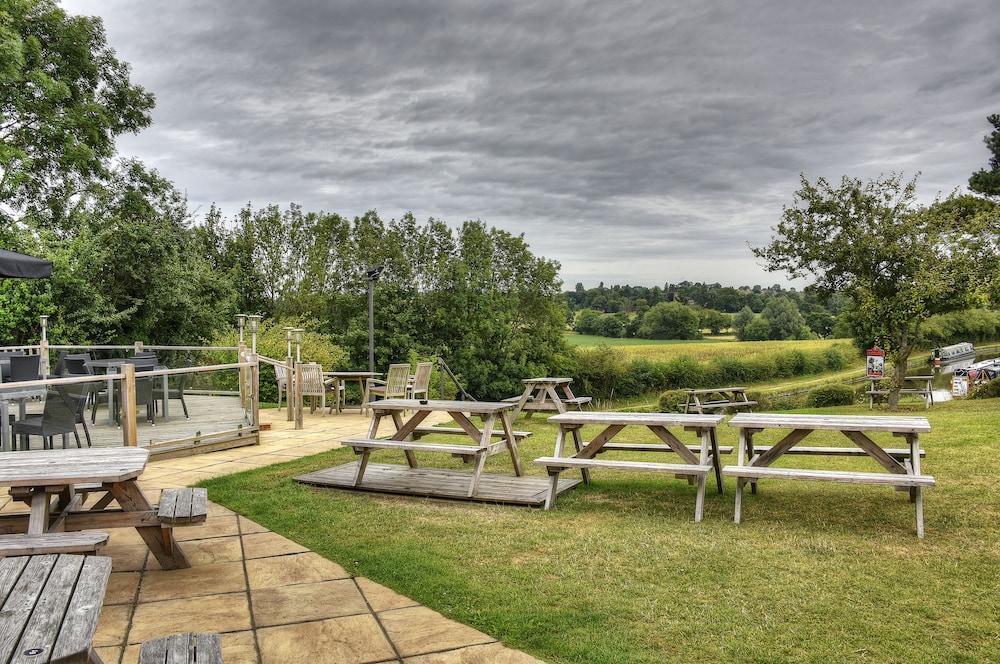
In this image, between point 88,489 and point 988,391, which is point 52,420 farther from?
point 988,391

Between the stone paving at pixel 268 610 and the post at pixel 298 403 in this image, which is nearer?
the stone paving at pixel 268 610

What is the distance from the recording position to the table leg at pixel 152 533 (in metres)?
3.82

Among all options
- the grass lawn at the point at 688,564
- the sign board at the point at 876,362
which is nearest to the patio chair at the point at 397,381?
the grass lawn at the point at 688,564

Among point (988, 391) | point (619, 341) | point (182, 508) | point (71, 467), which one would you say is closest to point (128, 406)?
point (71, 467)

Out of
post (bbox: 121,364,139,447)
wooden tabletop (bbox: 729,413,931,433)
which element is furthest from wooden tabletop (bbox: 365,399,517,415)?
post (bbox: 121,364,139,447)

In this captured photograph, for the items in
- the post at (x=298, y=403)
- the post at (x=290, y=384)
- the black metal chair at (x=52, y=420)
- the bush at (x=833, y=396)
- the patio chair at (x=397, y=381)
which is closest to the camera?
the black metal chair at (x=52, y=420)

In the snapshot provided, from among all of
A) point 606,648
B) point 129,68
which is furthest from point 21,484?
point 129,68

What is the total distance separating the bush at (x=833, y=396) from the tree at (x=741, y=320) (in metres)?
28.1

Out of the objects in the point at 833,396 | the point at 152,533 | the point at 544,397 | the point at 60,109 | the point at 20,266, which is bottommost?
the point at 833,396

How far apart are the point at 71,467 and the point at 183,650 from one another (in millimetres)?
2483

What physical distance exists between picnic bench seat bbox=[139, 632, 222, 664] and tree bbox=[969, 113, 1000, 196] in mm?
25434

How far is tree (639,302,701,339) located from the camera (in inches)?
1804

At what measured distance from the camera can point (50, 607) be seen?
5.93ft

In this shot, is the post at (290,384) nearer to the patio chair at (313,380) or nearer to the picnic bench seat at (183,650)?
the patio chair at (313,380)
